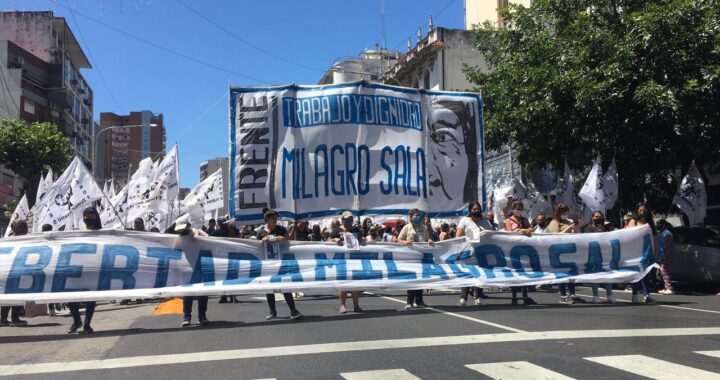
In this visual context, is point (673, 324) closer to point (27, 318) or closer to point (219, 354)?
point (219, 354)

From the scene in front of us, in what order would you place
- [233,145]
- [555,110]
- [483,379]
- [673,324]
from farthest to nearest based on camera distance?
[555,110], [233,145], [673,324], [483,379]

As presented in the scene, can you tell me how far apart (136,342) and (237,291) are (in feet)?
6.03

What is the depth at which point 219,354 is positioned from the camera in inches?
273

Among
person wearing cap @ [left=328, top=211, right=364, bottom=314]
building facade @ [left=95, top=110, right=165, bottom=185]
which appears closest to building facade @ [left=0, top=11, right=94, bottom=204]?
person wearing cap @ [left=328, top=211, right=364, bottom=314]

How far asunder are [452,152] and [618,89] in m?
6.71

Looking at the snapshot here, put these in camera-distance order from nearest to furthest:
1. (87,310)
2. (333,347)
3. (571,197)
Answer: (333,347) → (87,310) → (571,197)

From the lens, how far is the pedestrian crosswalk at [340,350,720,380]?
5.61 metres

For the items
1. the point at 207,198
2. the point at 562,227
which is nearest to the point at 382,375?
the point at 562,227

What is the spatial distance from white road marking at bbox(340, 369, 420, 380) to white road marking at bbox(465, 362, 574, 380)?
2.09 feet

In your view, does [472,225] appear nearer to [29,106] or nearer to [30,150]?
[30,150]

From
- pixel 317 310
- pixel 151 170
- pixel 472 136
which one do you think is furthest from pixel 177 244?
pixel 151 170

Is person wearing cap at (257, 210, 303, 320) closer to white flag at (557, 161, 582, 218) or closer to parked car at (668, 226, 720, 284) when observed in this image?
parked car at (668, 226, 720, 284)

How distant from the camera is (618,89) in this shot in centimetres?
1586

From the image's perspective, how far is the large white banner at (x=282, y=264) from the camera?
9086mm
